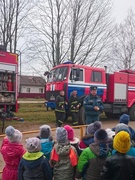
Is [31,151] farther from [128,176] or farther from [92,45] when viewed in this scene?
[92,45]

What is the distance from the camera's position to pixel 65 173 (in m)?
3.56

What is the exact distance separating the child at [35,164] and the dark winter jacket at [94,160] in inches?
17.7

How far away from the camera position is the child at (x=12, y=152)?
12.3 ft

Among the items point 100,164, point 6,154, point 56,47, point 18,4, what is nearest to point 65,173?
point 100,164

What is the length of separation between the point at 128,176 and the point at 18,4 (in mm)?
19883

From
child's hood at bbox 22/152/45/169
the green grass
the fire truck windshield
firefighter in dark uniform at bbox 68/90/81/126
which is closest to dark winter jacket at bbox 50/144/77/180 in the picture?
child's hood at bbox 22/152/45/169

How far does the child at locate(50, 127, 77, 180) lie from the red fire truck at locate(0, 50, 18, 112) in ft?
21.2

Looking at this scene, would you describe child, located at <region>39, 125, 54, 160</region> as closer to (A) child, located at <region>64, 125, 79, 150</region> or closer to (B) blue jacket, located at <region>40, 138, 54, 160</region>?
(B) blue jacket, located at <region>40, 138, 54, 160</region>

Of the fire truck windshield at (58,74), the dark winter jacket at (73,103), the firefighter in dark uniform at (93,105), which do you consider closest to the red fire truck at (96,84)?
the fire truck windshield at (58,74)

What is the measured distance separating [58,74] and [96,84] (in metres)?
1.94

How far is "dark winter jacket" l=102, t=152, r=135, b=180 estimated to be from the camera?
3041mm

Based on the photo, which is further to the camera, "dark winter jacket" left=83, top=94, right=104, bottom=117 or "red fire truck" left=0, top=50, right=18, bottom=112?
"red fire truck" left=0, top=50, right=18, bottom=112

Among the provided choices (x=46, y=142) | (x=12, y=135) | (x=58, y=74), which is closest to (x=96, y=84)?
(x=58, y=74)

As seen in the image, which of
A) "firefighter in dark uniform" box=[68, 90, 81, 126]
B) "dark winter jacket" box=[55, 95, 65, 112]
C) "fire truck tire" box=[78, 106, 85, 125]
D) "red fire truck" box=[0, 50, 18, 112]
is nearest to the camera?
"red fire truck" box=[0, 50, 18, 112]
